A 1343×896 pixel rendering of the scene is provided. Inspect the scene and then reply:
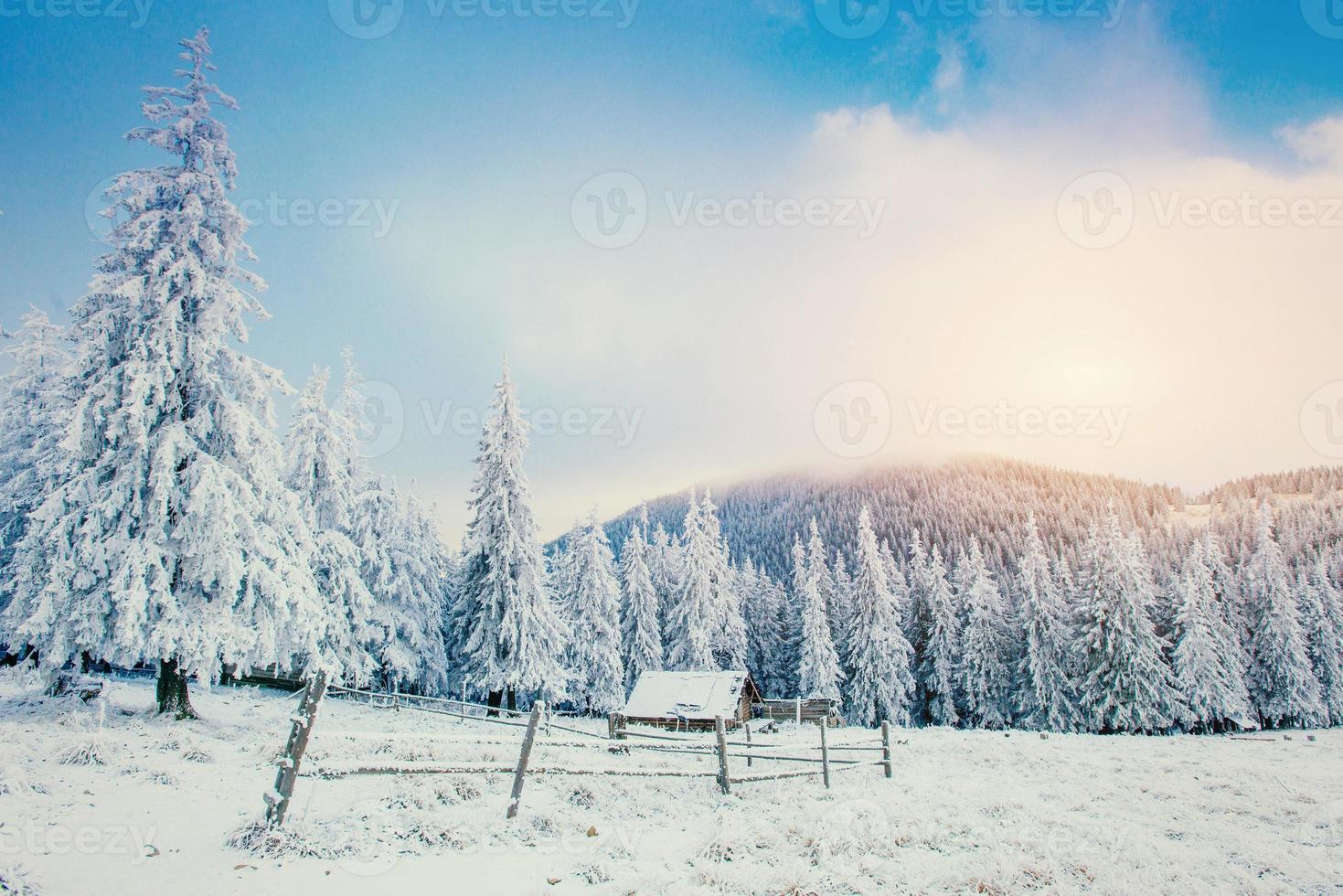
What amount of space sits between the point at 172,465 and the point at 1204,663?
57056 millimetres

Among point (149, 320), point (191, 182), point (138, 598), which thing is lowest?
point (138, 598)

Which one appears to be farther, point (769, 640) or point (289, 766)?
point (769, 640)

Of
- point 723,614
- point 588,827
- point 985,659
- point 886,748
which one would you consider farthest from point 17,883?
point 985,659

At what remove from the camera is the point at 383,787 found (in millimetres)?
11055

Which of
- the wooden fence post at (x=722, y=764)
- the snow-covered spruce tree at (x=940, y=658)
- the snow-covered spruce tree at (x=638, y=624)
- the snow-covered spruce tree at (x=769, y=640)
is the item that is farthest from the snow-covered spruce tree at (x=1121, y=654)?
the wooden fence post at (x=722, y=764)

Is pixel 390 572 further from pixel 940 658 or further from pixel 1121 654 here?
pixel 1121 654

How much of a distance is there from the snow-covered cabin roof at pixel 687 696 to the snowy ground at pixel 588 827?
1859 centimetres

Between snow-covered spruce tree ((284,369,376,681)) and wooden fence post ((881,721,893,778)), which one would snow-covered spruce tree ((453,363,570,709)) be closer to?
snow-covered spruce tree ((284,369,376,681))

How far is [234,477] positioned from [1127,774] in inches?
1021

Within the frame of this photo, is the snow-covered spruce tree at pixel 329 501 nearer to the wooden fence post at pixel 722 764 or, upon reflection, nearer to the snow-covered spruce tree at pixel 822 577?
the wooden fence post at pixel 722 764

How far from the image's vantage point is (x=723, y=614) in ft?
166

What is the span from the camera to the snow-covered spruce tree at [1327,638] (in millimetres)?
47938

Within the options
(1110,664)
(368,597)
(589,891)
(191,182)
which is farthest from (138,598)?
(1110,664)

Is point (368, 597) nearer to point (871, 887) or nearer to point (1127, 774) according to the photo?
point (871, 887)
